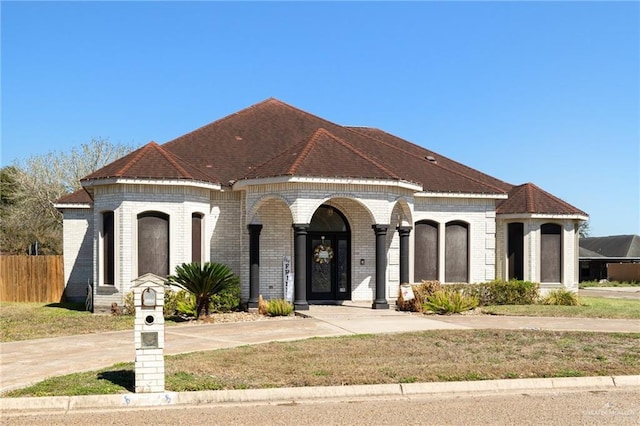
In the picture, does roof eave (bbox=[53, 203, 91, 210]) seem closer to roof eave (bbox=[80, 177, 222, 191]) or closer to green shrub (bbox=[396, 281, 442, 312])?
roof eave (bbox=[80, 177, 222, 191])

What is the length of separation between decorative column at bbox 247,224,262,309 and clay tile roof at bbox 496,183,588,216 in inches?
389

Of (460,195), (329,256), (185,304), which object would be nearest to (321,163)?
(329,256)

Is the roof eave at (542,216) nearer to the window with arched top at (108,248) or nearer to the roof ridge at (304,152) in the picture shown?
the roof ridge at (304,152)

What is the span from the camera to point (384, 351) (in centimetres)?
1270

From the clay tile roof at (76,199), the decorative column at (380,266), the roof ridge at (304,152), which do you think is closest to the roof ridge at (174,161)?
the roof ridge at (304,152)

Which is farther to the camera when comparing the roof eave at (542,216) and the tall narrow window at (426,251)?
the roof eave at (542,216)

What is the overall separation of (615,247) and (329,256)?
45.7 meters

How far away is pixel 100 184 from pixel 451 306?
1102cm

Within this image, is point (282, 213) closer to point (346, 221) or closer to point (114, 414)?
point (346, 221)

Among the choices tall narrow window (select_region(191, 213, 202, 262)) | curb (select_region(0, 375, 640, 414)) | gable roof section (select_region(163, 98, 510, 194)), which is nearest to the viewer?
curb (select_region(0, 375, 640, 414))

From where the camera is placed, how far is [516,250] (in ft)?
84.9

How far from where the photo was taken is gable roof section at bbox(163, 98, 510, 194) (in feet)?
69.0

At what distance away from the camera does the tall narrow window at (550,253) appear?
1012 inches

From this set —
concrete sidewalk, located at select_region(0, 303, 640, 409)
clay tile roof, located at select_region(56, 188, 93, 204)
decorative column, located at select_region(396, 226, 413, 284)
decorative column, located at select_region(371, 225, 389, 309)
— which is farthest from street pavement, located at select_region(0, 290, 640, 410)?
clay tile roof, located at select_region(56, 188, 93, 204)
